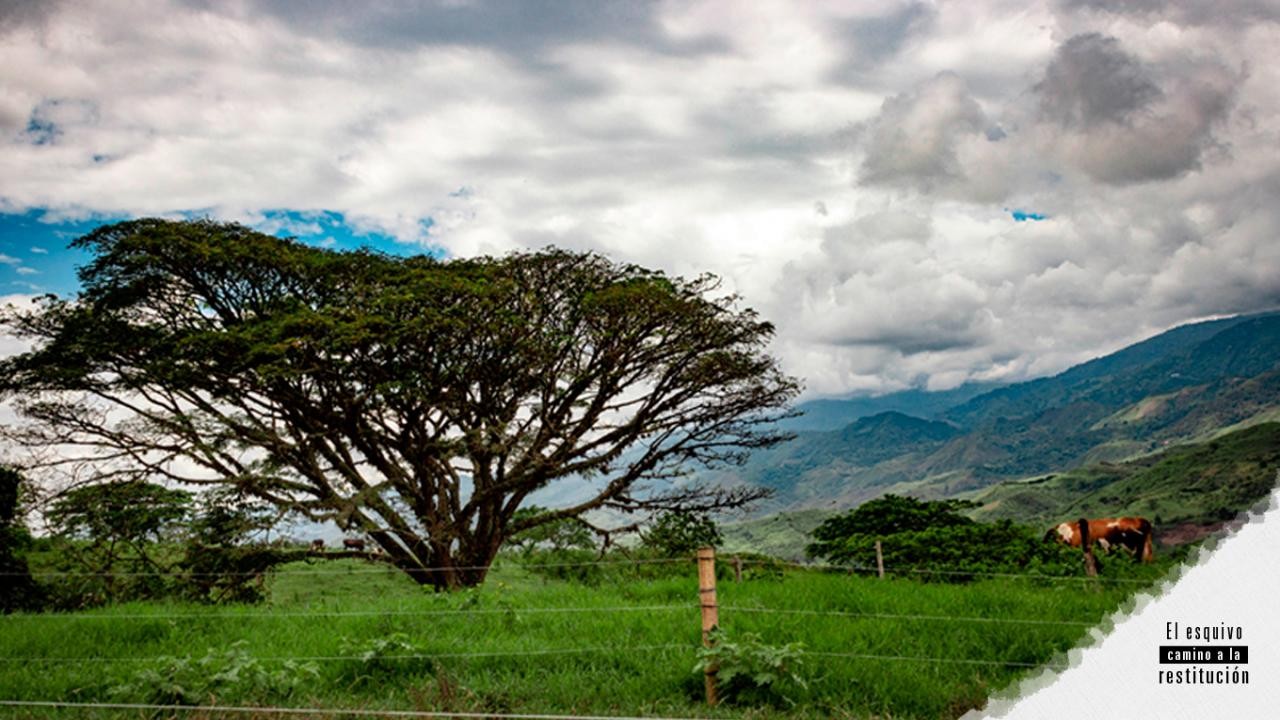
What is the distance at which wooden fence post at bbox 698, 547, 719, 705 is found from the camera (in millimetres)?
6906

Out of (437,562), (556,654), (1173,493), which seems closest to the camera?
(556,654)

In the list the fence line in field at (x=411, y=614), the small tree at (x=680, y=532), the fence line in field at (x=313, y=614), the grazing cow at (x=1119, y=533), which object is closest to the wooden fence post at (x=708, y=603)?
the fence line in field at (x=411, y=614)

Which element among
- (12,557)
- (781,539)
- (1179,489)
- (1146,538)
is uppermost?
(12,557)

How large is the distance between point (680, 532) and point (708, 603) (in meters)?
14.4

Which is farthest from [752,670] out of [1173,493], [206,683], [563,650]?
[1173,493]

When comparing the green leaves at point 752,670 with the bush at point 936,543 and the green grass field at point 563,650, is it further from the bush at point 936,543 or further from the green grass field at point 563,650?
the bush at point 936,543

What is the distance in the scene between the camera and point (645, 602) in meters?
11.2

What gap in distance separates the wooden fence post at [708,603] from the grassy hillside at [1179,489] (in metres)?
79.0

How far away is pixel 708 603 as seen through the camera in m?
7.05

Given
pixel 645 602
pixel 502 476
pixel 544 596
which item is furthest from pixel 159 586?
pixel 645 602

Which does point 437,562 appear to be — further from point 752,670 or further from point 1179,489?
point 1179,489

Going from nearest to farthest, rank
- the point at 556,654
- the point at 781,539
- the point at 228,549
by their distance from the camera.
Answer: the point at 556,654 < the point at 228,549 < the point at 781,539

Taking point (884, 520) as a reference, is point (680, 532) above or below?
below

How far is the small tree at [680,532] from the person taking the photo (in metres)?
21.0
